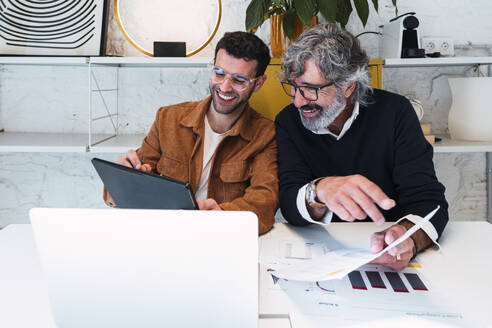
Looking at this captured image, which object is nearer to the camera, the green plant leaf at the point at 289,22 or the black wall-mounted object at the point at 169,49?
the green plant leaf at the point at 289,22

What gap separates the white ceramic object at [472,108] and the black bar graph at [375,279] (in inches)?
57.0

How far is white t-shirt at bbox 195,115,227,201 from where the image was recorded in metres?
1.71

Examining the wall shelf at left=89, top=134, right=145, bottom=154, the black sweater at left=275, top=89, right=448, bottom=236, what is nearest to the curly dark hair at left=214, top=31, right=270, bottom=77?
the black sweater at left=275, top=89, right=448, bottom=236

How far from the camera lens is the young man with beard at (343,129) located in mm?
1406

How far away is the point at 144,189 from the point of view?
0.98m

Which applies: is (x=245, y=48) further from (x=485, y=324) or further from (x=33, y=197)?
(x=33, y=197)

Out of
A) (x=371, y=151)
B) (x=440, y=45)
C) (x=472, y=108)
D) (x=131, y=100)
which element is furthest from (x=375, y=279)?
(x=131, y=100)

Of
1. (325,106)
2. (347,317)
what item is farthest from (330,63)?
(347,317)

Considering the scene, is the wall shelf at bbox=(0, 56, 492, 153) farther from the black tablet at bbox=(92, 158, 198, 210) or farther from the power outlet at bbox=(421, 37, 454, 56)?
the black tablet at bbox=(92, 158, 198, 210)

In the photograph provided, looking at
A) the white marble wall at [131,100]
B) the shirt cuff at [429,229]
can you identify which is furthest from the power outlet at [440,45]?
the shirt cuff at [429,229]

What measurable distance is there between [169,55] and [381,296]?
1.55 m

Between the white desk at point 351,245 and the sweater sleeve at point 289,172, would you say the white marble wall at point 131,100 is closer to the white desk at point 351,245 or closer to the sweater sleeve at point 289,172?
the sweater sleeve at point 289,172

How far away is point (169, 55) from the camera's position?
A: 202 cm

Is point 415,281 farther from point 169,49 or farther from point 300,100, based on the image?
point 169,49
